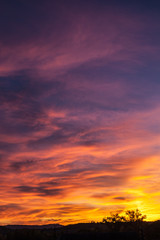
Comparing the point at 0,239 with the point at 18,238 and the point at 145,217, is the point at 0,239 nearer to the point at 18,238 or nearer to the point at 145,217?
the point at 18,238

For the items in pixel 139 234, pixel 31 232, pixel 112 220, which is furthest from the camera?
pixel 112 220

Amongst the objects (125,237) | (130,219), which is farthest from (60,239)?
(130,219)

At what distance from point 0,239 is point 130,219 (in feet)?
90.2

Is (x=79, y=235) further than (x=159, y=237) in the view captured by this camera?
No

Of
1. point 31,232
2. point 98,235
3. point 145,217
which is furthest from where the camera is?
point 145,217

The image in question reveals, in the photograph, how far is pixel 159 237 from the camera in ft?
146

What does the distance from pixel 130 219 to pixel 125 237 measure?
27238mm

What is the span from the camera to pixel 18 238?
41.9 meters

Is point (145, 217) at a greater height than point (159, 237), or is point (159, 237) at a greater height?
point (145, 217)

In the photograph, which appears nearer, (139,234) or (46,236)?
(139,234)

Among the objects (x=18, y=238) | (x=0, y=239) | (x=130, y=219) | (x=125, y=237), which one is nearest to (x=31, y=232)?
(x=18, y=238)

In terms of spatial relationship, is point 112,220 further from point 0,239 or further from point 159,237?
point 0,239

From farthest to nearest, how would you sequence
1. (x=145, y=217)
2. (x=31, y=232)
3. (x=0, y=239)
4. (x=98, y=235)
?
(x=145, y=217)
(x=31, y=232)
(x=0, y=239)
(x=98, y=235)

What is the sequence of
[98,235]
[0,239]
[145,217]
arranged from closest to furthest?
[98,235]
[0,239]
[145,217]
